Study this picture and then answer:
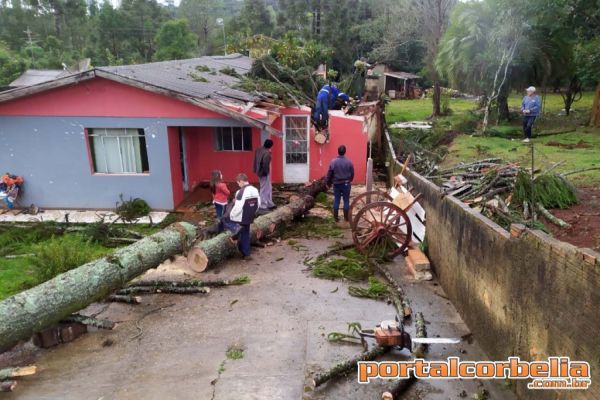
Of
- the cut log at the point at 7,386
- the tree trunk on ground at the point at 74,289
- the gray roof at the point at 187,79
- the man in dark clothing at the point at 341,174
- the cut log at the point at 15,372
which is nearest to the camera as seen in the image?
the cut log at the point at 7,386

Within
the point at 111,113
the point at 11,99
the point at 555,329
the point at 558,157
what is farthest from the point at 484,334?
the point at 11,99

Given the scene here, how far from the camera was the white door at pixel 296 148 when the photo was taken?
13.5 meters

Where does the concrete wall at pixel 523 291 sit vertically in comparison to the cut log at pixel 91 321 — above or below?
above

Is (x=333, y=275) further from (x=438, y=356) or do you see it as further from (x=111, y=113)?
(x=111, y=113)

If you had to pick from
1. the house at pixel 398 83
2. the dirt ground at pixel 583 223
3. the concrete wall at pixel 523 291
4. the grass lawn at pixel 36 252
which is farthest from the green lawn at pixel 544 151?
the house at pixel 398 83

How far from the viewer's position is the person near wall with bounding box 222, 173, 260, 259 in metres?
7.78

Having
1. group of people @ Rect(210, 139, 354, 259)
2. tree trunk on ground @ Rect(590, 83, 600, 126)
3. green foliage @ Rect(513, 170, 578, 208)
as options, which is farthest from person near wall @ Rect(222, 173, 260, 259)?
tree trunk on ground @ Rect(590, 83, 600, 126)

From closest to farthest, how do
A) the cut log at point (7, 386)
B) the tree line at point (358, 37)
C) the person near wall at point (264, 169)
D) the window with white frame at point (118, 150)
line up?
the cut log at point (7, 386) < the person near wall at point (264, 169) < the window with white frame at point (118, 150) < the tree line at point (358, 37)

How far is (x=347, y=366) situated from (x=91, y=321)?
3533mm

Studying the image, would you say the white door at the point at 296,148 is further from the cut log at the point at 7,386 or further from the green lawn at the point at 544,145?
the cut log at the point at 7,386

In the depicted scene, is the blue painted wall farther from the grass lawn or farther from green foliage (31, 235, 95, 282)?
green foliage (31, 235, 95, 282)

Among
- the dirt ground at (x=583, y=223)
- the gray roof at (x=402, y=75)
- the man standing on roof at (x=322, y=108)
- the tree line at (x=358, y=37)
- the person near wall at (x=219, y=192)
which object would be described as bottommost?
the person near wall at (x=219, y=192)

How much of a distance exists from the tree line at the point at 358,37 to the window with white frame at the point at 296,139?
725 centimetres

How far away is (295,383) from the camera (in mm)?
4879
